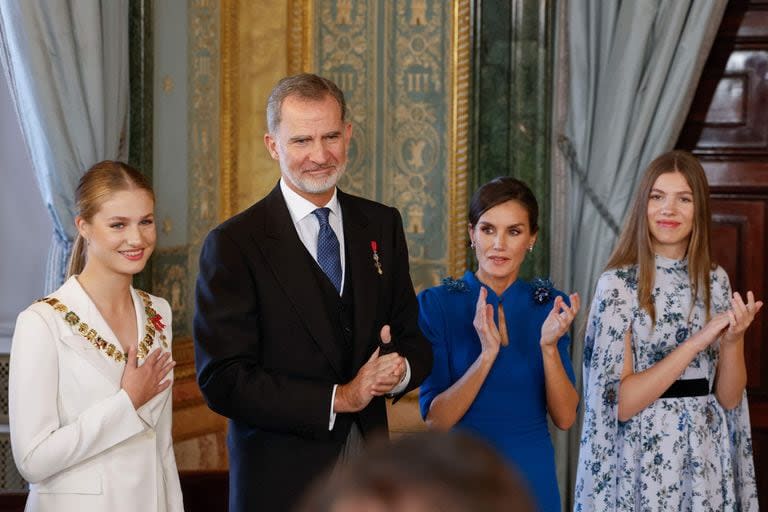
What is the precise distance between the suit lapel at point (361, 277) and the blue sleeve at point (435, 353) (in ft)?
1.84

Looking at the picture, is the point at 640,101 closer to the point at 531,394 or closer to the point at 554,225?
the point at 554,225

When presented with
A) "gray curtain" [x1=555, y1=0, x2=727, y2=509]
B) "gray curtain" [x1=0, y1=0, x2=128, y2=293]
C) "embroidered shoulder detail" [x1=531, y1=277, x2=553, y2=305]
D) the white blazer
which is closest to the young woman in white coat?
the white blazer

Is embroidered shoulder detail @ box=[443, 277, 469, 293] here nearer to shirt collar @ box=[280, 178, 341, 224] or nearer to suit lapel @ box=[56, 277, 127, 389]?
shirt collar @ box=[280, 178, 341, 224]

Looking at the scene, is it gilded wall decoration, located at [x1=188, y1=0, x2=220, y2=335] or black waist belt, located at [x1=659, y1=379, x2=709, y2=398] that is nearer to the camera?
black waist belt, located at [x1=659, y1=379, x2=709, y2=398]

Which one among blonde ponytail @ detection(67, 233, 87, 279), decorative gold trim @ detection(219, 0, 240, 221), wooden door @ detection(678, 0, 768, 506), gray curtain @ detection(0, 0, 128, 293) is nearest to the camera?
blonde ponytail @ detection(67, 233, 87, 279)

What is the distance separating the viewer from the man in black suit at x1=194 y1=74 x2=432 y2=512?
9.24 feet

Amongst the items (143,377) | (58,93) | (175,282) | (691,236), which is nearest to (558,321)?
(691,236)

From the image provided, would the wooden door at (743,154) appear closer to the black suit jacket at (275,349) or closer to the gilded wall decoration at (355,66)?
the gilded wall decoration at (355,66)

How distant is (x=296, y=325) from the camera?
2885 mm

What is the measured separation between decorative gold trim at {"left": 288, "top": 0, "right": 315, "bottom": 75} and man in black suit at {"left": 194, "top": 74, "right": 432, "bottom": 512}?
225 cm

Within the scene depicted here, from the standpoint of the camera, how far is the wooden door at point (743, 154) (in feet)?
16.2

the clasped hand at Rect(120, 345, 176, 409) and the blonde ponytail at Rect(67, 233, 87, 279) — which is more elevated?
the blonde ponytail at Rect(67, 233, 87, 279)

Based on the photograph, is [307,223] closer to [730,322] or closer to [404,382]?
[404,382]

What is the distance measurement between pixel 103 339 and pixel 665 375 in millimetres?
1689
